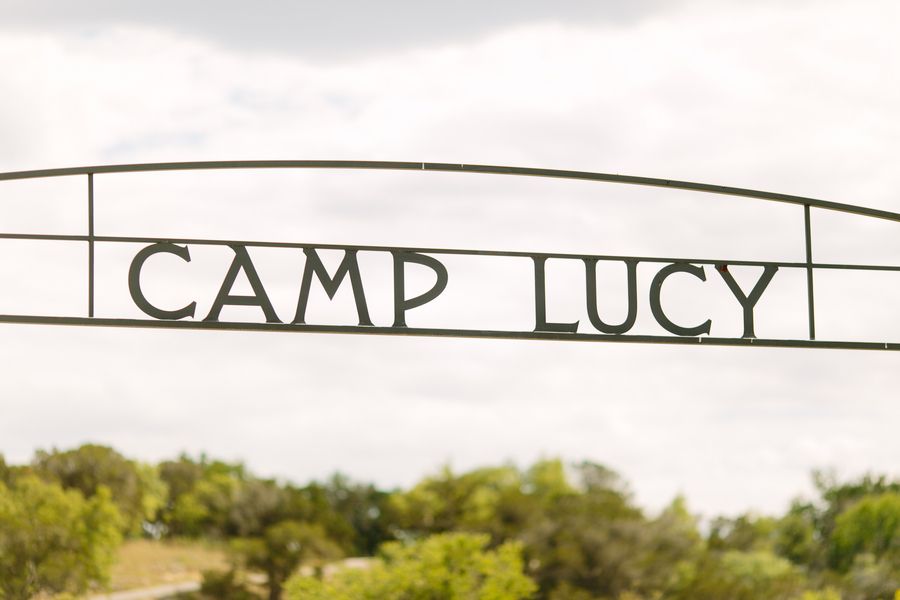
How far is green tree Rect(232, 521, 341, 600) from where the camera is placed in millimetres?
43375

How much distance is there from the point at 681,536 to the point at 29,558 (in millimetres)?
22414

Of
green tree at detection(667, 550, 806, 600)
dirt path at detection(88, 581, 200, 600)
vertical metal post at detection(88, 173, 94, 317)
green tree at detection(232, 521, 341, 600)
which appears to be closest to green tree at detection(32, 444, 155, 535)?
dirt path at detection(88, 581, 200, 600)

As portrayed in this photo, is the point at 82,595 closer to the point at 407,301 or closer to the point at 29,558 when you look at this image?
the point at 29,558

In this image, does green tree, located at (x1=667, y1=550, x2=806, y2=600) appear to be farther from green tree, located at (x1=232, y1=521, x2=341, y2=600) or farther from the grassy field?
the grassy field

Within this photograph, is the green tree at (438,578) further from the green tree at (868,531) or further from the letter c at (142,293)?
the letter c at (142,293)

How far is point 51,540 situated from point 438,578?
15.7 meters

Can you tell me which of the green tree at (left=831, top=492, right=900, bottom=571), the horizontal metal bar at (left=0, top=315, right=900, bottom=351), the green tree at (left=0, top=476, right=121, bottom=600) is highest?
the horizontal metal bar at (left=0, top=315, right=900, bottom=351)

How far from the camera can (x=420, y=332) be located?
7102 millimetres

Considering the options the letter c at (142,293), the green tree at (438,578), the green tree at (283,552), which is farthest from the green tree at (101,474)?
the letter c at (142,293)

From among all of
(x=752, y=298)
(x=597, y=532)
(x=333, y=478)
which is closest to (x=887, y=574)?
(x=597, y=532)

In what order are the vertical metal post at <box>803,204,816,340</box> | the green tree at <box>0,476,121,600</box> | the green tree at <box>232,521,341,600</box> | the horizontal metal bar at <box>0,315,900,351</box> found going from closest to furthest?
the horizontal metal bar at <box>0,315,900,351</box>, the vertical metal post at <box>803,204,816,340</box>, the green tree at <box>0,476,121,600</box>, the green tree at <box>232,521,341,600</box>

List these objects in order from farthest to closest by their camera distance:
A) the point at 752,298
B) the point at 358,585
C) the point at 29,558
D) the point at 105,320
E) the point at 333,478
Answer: the point at 333,478 → the point at 29,558 → the point at 358,585 → the point at 752,298 → the point at 105,320

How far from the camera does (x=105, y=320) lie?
269 inches

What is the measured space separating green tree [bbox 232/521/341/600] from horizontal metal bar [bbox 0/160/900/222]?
37206 millimetres
